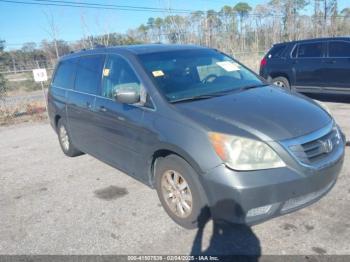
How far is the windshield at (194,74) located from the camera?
3.69m

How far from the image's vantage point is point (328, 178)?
308 centimetres

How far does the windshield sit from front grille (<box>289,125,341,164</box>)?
3.71ft

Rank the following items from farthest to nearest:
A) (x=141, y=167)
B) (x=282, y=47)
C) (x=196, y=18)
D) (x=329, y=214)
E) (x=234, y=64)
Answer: (x=196, y=18), (x=282, y=47), (x=234, y=64), (x=141, y=167), (x=329, y=214)

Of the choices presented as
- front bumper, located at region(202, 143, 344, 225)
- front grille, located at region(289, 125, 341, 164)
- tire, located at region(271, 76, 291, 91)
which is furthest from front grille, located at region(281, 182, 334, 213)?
tire, located at region(271, 76, 291, 91)

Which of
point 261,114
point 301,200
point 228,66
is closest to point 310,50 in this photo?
point 228,66

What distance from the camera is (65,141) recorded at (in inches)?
237

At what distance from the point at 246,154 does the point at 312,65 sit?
25.4 ft

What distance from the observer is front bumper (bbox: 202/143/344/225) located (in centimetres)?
276

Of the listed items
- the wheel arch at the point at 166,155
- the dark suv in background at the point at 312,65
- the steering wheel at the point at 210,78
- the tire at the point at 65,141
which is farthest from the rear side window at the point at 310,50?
the wheel arch at the point at 166,155

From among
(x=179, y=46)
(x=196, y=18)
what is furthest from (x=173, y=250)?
(x=196, y=18)

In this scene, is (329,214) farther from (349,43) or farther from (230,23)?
(230,23)

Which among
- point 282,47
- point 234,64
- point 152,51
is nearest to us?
point 152,51

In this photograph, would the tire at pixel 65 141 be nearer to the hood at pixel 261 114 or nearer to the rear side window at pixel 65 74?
the rear side window at pixel 65 74

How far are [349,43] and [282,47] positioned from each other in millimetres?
2001
